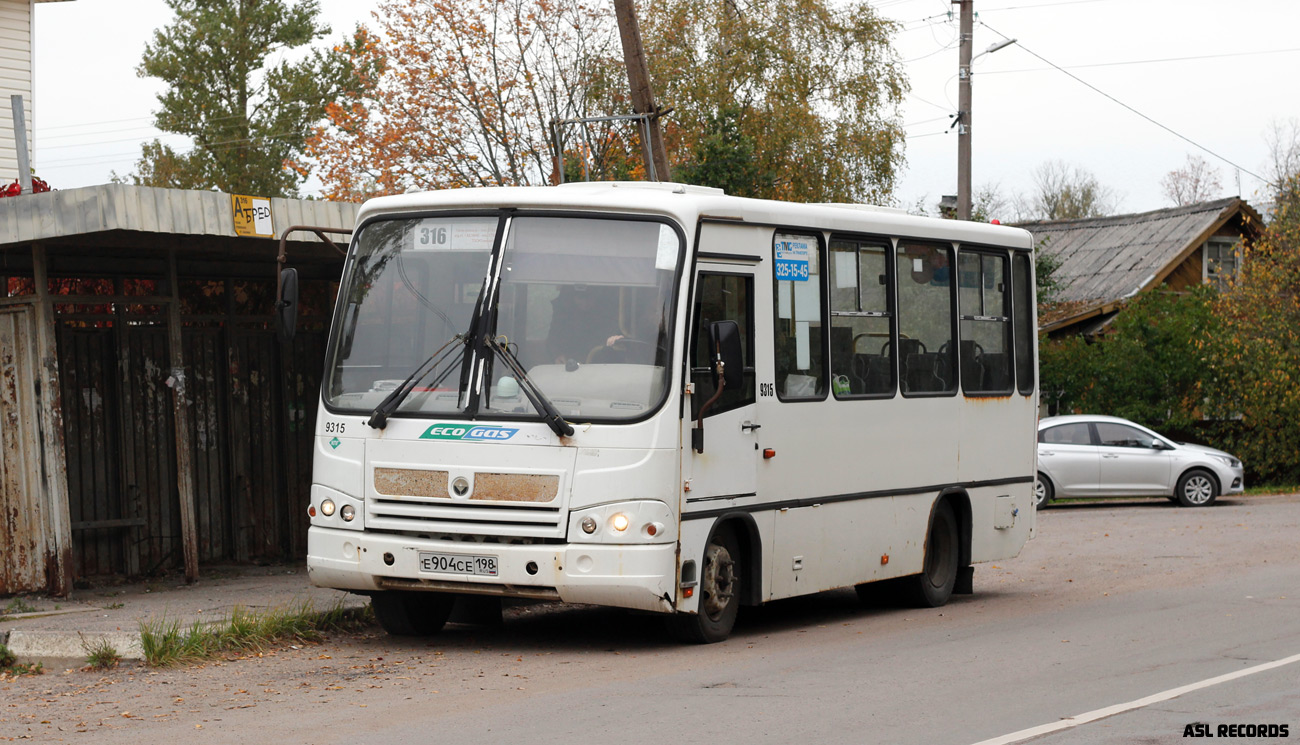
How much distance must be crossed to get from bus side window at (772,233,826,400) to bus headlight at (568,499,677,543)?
180 centimetres

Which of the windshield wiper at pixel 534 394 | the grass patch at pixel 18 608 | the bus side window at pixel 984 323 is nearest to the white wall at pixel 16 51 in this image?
the grass patch at pixel 18 608

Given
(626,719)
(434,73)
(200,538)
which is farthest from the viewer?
(434,73)

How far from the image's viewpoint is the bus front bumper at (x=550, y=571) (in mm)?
9469

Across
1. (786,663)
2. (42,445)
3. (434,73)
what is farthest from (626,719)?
(434,73)

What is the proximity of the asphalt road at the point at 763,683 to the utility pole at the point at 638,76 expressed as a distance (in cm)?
682

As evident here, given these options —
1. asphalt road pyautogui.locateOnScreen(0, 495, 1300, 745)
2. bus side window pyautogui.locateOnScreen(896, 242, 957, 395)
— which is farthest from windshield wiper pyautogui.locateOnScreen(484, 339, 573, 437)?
bus side window pyautogui.locateOnScreen(896, 242, 957, 395)

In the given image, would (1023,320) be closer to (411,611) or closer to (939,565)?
(939,565)

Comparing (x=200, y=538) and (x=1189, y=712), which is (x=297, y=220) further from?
(x=1189, y=712)

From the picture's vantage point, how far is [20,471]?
40.6 feet

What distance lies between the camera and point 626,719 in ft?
25.0

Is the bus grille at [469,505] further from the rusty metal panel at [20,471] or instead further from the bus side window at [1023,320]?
the bus side window at [1023,320]

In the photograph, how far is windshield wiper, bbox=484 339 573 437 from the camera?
9.50 metres

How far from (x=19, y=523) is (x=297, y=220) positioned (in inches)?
127

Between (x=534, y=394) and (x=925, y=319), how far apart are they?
4.23 meters
